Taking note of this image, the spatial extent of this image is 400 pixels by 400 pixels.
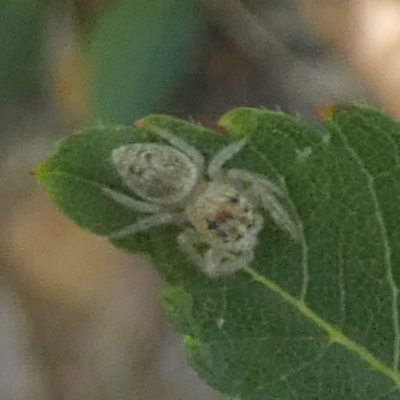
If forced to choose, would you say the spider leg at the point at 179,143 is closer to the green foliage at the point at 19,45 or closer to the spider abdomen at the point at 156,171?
the spider abdomen at the point at 156,171

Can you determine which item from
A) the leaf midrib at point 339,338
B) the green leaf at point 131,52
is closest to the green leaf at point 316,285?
the leaf midrib at point 339,338

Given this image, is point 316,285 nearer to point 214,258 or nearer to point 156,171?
point 214,258

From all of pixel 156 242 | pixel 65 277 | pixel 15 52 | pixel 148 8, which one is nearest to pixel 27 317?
pixel 65 277

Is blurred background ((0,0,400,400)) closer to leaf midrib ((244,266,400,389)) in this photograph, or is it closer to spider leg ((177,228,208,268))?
spider leg ((177,228,208,268))

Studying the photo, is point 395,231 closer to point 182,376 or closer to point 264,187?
point 264,187

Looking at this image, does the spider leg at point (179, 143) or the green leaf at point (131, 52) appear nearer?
the spider leg at point (179, 143)

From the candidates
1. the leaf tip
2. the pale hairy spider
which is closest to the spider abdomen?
the pale hairy spider

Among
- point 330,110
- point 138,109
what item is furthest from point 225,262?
point 138,109
